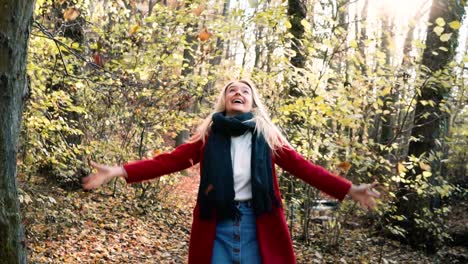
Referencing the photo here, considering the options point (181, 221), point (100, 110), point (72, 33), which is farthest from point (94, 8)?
point (181, 221)

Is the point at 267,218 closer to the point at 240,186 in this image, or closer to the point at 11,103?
the point at 240,186

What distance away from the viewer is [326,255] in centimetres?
715

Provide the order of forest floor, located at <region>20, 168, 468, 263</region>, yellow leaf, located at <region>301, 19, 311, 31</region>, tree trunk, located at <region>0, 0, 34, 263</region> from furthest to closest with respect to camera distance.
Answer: forest floor, located at <region>20, 168, 468, 263</region> → yellow leaf, located at <region>301, 19, 311, 31</region> → tree trunk, located at <region>0, 0, 34, 263</region>

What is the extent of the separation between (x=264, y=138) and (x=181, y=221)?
6.44 metres

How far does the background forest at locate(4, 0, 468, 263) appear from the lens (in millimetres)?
5621

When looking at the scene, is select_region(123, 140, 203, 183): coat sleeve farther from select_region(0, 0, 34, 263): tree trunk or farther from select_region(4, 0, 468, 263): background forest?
select_region(4, 0, 468, 263): background forest

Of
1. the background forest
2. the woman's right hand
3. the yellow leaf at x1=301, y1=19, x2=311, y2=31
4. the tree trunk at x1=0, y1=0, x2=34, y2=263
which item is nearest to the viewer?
the tree trunk at x1=0, y1=0, x2=34, y2=263

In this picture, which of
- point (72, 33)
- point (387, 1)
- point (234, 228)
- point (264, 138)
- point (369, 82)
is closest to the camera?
point (234, 228)

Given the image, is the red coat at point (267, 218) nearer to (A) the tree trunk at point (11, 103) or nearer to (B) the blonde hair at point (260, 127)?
(B) the blonde hair at point (260, 127)

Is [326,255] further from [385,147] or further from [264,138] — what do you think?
→ [264,138]

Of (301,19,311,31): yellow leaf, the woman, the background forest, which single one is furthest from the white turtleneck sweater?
(301,19,311,31): yellow leaf

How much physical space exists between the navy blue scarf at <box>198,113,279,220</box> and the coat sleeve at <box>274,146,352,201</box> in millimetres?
163

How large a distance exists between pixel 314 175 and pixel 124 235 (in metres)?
5.13

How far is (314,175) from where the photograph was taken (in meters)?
3.01
